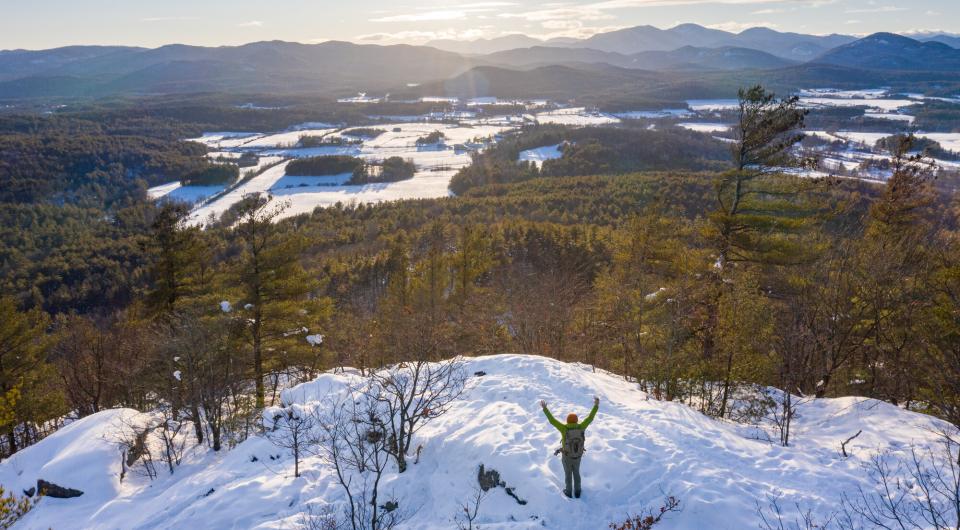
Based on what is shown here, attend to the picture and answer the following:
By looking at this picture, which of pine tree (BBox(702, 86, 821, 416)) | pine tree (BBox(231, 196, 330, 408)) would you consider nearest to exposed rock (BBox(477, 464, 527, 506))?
pine tree (BBox(702, 86, 821, 416))

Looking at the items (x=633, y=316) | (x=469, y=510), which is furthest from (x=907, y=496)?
(x=633, y=316)

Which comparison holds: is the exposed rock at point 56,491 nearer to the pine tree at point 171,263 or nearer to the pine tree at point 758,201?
the pine tree at point 171,263

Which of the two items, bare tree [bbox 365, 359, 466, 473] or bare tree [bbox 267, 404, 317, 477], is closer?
bare tree [bbox 365, 359, 466, 473]

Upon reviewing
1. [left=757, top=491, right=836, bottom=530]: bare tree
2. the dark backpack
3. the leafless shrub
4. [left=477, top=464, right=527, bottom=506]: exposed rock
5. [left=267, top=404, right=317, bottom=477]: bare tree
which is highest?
the dark backpack

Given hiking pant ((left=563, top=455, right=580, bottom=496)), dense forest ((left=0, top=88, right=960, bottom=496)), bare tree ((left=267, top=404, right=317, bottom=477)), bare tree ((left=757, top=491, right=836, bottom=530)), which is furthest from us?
dense forest ((left=0, top=88, right=960, bottom=496))

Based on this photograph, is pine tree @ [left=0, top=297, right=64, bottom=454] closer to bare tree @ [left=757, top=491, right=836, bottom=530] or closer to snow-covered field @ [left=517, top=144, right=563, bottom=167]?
bare tree @ [left=757, top=491, right=836, bottom=530]

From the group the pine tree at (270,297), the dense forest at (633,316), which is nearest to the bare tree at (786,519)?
the dense forest at (633,316)

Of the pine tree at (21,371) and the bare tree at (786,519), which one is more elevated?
the bare tree at (786,519)
